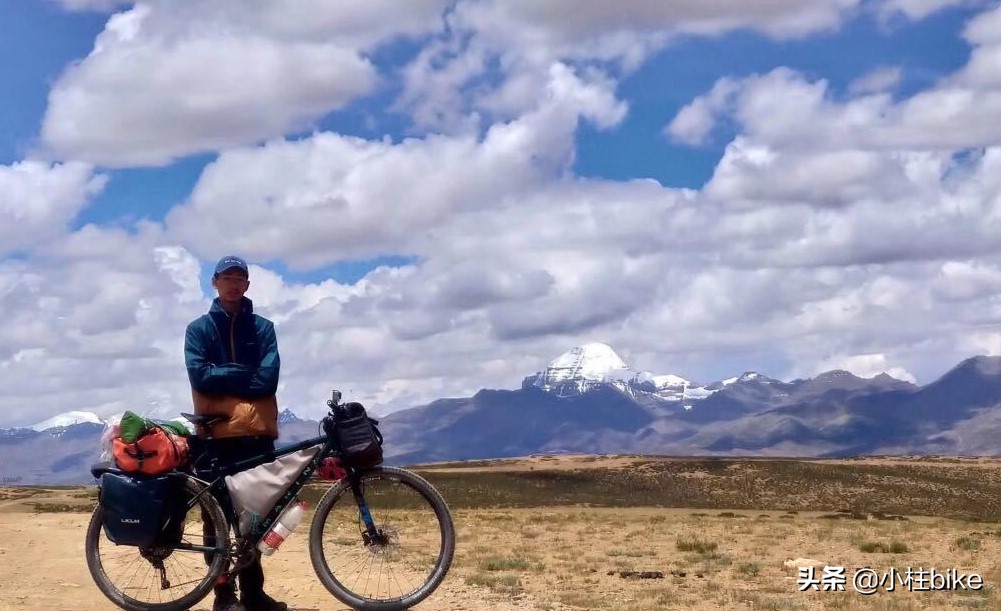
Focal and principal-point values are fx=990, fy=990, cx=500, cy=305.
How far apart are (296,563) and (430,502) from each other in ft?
21.3

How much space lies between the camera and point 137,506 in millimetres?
8961

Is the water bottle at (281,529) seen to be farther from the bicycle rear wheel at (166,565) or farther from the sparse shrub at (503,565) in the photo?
the sparse shrub at (503,565)

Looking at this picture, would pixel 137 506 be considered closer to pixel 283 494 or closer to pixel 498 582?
pixel 283 494

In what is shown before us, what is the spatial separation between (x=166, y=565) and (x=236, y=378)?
1.93 metres

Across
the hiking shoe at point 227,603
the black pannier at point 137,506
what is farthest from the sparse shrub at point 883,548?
the black pannier at point 137,506

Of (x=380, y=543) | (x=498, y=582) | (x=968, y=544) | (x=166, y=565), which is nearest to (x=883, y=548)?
(x=968, y=544)

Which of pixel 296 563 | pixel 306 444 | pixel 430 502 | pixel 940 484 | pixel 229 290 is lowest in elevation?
pixel 940 484

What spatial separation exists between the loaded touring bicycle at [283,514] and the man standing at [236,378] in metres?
0.17

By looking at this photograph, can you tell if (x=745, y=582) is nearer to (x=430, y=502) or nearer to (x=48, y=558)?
(x=430, y=502)

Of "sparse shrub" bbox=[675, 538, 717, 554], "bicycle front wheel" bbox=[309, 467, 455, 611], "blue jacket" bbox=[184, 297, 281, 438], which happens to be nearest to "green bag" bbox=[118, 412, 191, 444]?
"blue jacket" bbox=[184, 297, 281, 438]

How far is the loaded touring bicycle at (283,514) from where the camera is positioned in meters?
8.98

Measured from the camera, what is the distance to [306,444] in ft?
29.8

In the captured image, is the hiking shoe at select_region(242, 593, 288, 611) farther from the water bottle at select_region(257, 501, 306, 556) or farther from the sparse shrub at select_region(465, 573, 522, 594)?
the sparse shrub at select_region(465, 573, 522, 594)

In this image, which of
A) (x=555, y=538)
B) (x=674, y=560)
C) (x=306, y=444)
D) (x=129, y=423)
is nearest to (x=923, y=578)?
(x=674, y=560)
